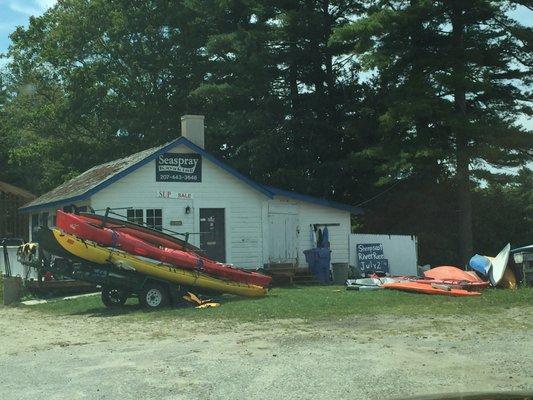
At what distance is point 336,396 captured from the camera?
306 inches

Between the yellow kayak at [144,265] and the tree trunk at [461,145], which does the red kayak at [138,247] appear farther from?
the tree trunk at [461,145]

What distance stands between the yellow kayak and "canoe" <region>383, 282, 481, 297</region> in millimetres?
4228

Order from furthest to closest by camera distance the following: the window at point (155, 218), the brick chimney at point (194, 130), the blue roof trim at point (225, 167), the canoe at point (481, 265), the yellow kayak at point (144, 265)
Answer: the brick chimney at point (194, 130)
the blue roof trim at point (225, 167)
the window at point (155, 218)
the canoe at point (481, 265)
the yellow kayak at point (144, 265)

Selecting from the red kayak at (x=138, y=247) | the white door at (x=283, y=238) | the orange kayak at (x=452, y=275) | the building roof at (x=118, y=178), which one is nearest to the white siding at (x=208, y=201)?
the building roof at (x=118, y=178)

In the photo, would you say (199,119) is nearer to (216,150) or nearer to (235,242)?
(235,242)

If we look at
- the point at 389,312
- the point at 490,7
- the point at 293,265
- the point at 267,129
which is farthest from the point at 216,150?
the point at 389,312

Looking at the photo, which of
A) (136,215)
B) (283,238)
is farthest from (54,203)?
(283,238)

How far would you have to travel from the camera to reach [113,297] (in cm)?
1792

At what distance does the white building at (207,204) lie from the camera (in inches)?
920

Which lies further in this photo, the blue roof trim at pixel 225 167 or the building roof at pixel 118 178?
the blue roof trim at pixel 225 167

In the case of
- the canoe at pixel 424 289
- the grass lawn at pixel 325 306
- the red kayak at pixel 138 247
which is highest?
the red kayak at pixel 138 247

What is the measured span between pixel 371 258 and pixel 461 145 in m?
5.88

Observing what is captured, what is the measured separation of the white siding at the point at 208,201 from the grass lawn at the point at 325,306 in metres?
4.66

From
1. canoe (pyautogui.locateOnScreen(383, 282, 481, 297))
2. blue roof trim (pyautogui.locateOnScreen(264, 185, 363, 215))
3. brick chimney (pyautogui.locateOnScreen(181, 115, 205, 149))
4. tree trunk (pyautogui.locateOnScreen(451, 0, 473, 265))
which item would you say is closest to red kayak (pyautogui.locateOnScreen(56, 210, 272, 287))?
canoe (pyautogui.locateOnScreen(383, 282, 481, 297))
